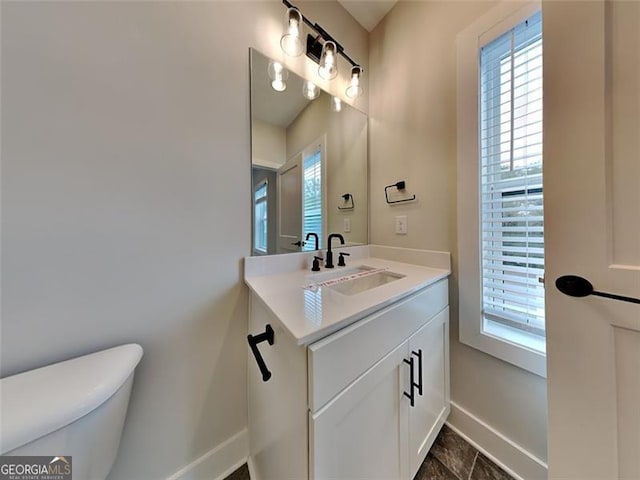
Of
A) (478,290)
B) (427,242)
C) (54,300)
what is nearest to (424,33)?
(427,242)

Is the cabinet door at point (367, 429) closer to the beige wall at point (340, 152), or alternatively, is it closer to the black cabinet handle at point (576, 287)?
the black cabinet handle at point (576, 287)

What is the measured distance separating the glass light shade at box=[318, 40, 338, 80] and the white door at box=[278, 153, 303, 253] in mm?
483

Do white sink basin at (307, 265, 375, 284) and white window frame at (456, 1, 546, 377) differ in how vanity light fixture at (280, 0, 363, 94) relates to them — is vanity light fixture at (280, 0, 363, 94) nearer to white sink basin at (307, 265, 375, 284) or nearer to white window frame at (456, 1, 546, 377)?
white window frame at (456, 1, 546, 377)

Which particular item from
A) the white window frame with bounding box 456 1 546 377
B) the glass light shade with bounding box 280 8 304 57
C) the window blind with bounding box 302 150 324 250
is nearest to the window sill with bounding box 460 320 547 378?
the white window frame with bounding box 456 1 546 377

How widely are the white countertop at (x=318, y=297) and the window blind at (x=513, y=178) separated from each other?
0.24m

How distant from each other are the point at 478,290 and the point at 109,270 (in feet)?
4.89

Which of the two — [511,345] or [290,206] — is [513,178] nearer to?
[511,345]

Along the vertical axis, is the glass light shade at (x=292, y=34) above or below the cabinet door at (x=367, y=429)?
above

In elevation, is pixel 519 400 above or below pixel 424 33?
below

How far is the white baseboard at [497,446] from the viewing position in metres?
0.87

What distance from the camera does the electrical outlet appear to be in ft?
4.34

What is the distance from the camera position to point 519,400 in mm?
912

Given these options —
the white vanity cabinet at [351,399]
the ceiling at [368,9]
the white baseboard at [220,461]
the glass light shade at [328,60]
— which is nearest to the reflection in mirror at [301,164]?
the glass light shade at [328,60]

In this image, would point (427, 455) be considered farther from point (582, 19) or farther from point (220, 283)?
point (582, 19)
